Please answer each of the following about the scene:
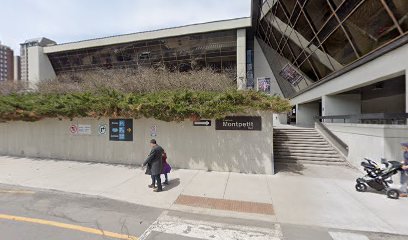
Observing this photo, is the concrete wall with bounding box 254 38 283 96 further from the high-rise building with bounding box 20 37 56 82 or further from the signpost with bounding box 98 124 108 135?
the high-rise building with bounding box 20 37 56 82

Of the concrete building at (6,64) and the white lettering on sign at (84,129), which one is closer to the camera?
the white lettering on sign at (84,129)

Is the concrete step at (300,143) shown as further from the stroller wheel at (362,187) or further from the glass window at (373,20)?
the glass window at (373,20)

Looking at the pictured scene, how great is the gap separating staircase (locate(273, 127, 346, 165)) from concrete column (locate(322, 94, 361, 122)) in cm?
312

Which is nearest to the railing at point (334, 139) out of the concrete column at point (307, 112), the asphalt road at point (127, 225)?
the asphalt road at point (127, 225)

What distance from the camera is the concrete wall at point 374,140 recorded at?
7.45m

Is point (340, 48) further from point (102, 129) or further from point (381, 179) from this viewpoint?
point (102, 129)

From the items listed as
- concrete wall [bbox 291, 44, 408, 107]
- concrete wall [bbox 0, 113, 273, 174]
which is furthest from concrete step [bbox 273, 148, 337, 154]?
concrete wall [bbox 291, 44, 408, 107]

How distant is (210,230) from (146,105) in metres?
5.80

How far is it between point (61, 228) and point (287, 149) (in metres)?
10.1

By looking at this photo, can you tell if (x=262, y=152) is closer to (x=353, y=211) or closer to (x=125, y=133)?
(x=353, y=211)

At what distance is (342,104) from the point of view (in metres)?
15.6

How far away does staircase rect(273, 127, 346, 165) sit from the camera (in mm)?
10609

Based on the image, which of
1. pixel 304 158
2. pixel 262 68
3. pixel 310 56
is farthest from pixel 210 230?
pixel 262 68

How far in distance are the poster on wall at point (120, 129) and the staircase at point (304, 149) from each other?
6613 millimetres
